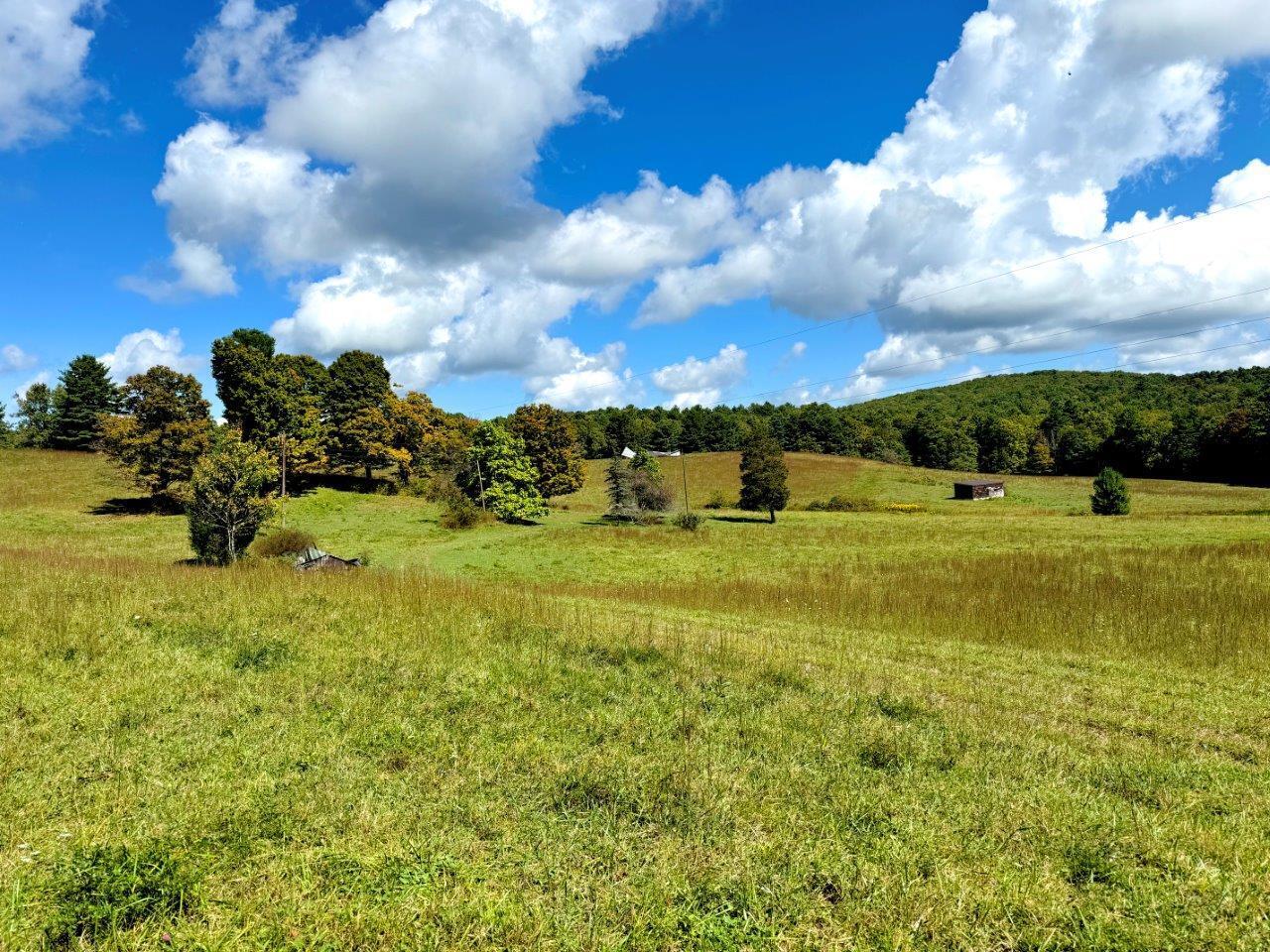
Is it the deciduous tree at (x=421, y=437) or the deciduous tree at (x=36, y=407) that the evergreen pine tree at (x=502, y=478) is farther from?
the deciduous tree at (x=36, y=407)

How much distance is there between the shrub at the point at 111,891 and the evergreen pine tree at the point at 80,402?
93.1m

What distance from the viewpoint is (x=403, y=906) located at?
3.61 meters

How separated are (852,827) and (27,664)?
9033 millimetres

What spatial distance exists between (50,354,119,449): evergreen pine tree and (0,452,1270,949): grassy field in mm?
82634

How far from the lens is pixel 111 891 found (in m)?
3.59

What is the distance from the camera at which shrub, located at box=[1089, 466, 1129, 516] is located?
167 feet

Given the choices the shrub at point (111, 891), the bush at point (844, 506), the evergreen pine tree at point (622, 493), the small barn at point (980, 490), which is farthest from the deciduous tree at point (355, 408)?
the small barn at point (980, 490)

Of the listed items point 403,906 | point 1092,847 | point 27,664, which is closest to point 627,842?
point 403,906

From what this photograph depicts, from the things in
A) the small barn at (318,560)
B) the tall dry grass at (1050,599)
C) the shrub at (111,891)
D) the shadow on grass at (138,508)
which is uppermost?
the shadow on grass at (138,508)

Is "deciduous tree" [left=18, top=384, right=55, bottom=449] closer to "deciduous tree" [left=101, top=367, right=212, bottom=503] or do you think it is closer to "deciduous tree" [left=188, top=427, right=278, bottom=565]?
"deciduous tree" [left=101, top=367, right=212, bottom=503]

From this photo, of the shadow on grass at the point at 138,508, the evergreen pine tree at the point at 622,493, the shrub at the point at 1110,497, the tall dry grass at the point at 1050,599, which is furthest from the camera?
the shrub at the point at 1110,497

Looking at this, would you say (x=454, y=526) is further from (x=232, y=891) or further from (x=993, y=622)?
(x=232, y=891)

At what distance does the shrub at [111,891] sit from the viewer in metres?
3.34

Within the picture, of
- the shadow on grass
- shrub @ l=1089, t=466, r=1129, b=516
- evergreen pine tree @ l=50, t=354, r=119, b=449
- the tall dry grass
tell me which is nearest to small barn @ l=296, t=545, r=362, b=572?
the tall dry grass
